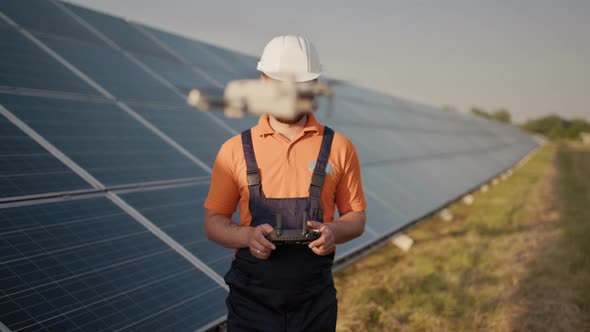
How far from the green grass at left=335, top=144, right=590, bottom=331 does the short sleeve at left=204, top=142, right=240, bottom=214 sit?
327cm

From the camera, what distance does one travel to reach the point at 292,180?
2.35 meters

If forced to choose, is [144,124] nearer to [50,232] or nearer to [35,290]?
[50,232]

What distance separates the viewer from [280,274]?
2307 millimetres

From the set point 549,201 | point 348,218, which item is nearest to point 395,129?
point 549,201

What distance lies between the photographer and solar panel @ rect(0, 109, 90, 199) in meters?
3.61

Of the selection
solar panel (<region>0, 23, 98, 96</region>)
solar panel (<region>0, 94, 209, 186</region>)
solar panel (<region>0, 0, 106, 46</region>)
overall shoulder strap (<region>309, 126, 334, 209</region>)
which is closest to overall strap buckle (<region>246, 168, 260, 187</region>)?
overall shoulder strap (<region>309, 126, 334, 209</region>)

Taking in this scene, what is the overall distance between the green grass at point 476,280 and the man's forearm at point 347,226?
9.84 ft

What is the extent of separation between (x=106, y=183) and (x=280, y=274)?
9.01 ft

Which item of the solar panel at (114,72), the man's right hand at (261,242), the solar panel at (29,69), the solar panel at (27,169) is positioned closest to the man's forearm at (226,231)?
the man's right hand at (261,242)

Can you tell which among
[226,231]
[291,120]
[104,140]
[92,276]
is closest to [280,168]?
[291,120]

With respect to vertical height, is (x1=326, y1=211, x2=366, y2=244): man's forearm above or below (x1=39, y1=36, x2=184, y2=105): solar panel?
below

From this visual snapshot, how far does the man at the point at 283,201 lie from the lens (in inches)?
89.9

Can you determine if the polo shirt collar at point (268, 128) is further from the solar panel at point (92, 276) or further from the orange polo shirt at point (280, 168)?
the solar panel at point (92, 276)

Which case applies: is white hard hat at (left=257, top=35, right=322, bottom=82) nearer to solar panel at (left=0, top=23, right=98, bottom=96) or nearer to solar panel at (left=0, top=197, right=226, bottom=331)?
solar panel at (left=0, top=197, right=226, bottom=331)
